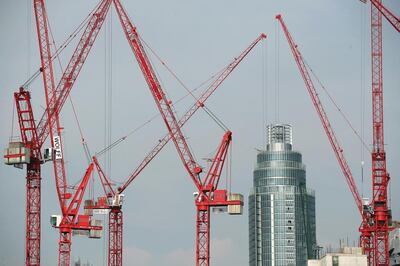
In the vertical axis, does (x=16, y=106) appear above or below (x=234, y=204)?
above

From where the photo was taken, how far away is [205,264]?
197250 millimetres

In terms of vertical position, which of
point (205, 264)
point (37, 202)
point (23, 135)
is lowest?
point (205, 264)

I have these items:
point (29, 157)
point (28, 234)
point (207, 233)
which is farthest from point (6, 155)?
point (207, 233)

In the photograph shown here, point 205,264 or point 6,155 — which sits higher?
point 6,155

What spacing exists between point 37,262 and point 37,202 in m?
11.8

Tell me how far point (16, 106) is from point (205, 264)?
164ft

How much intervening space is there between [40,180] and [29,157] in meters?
5.27

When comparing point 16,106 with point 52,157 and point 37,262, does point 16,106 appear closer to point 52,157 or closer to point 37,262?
point 52,157

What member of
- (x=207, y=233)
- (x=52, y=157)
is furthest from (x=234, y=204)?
(x=52, y=157)

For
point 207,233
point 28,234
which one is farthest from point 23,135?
point 207,233

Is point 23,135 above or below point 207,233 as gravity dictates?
above

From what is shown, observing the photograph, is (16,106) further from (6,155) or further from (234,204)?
(234,204)

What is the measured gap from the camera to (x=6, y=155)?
19512 cm

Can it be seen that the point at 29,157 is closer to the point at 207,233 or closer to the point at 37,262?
the point at 37,262
